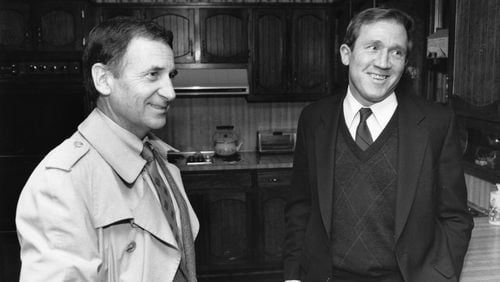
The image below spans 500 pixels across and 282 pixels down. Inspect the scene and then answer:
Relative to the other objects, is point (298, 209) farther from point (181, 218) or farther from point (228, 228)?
point (228, 228)

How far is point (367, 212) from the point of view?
1455 millimetres

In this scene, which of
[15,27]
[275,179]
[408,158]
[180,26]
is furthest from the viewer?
[180,26]

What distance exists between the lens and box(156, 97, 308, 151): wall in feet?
14.7

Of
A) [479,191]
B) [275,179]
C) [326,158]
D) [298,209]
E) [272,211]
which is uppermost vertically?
[326,158]

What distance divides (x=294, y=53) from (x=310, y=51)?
0.16 metres

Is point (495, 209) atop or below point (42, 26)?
below

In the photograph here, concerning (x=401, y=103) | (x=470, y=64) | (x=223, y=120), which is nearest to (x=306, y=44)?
(x=223, y=120)

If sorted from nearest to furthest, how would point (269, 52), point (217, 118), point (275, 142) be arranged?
1. point (269, 52)
2. point (275, 142)
3. point (217, 118)

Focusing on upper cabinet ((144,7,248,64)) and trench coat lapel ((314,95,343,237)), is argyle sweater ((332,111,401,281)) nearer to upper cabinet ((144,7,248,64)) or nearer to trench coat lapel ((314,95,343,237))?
trench coat lapel ((314,95,343,237))

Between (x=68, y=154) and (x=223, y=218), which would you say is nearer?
(x=68, y=154)

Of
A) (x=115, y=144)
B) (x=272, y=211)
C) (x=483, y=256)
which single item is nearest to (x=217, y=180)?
(x=272, y=211)

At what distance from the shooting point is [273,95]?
14.0ft

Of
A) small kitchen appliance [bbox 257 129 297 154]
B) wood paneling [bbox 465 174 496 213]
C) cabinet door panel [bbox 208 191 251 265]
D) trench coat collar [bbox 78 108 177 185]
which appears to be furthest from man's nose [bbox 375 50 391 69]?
small kitchen appliance [bbox 257 129 297 154]

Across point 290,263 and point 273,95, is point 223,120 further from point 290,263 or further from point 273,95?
point 290,263
